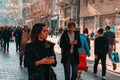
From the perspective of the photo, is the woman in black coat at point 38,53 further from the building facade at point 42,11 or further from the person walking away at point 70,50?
the building facade at point 42,11

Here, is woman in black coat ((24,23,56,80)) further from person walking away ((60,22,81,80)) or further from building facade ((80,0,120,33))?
building facade ((80,0,120,33))

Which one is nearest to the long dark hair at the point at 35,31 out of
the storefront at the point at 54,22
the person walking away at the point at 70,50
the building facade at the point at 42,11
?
the person walking away at the point at 70,50

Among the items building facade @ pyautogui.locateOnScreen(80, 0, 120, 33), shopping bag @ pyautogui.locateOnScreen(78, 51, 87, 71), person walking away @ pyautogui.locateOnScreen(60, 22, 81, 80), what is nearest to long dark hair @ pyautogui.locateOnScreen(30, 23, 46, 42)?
person walking away @ pyautogui.locateOnScreen(60, 22, 81, 80)

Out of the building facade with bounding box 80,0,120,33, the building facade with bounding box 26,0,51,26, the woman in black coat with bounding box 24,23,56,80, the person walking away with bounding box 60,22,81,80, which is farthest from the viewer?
the building facade with bounding box 26,0,51,26

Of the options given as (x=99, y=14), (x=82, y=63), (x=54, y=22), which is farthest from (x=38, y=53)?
(x=54, y=22)

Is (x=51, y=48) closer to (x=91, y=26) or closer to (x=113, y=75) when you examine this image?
(x=113, y=75)

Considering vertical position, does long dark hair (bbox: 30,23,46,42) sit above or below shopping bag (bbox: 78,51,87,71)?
above

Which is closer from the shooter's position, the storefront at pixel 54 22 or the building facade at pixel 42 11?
the storefront at pixel 54 22

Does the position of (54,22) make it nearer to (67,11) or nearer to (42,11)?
(67,11)

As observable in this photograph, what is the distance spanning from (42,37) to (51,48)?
0.20 m

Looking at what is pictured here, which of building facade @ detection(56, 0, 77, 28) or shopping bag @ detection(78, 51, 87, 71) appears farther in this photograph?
building facade @ detection(56, 0, 77, 28)

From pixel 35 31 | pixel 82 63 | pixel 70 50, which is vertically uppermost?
pixel 35 31

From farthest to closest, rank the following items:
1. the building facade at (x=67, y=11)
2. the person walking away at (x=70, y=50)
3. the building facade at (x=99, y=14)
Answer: the building facade at (x=67, y=11) → the building facade at (x=99, y=14) → the person walking away at (x=70, y=50)

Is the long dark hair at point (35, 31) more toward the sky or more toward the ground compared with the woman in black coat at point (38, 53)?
more toward the sky
